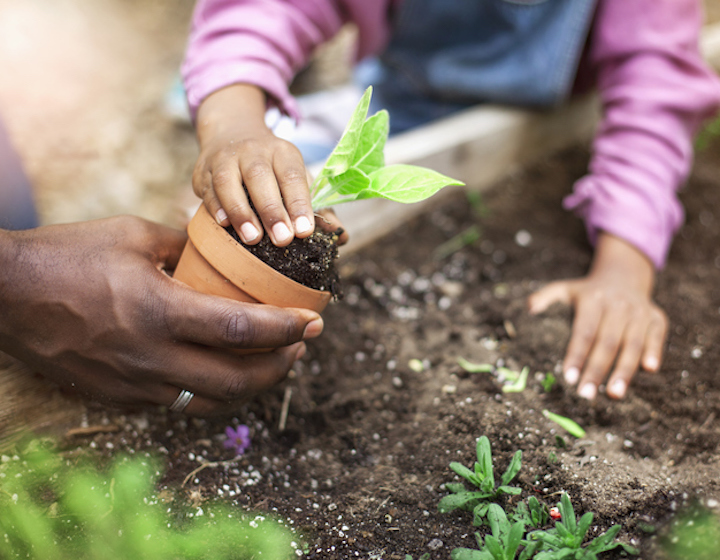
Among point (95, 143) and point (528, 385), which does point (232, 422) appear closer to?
point (528, 385)

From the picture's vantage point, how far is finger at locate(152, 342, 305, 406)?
112 centimetres

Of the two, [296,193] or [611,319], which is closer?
[296,193]

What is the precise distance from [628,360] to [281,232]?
1.12 meters

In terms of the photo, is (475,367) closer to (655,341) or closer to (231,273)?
(655,341)

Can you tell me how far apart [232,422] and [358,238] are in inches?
37.8

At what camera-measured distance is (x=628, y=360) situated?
1582 millimetres

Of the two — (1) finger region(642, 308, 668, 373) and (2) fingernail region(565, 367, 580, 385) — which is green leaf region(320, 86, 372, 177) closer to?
(2) fingernail region(565, 367, 580, 385)

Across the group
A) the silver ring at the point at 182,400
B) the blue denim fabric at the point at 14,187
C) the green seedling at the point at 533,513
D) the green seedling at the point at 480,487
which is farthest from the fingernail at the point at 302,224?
the blue denim fabric at the point at 14,187

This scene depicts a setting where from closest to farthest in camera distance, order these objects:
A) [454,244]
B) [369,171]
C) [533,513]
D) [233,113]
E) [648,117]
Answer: [533,513] → [369,171] → [233,113] → [648,117] → [454,244]

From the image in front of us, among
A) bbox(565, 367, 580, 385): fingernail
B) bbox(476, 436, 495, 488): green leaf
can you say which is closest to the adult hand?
bbox(476, 436, 495, 488): green leaf

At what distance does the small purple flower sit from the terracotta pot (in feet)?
1.37

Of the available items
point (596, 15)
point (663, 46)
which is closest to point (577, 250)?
point (663, 46)

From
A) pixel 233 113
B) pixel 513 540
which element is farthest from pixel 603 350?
pixel 233 113

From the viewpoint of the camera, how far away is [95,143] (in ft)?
9.74
